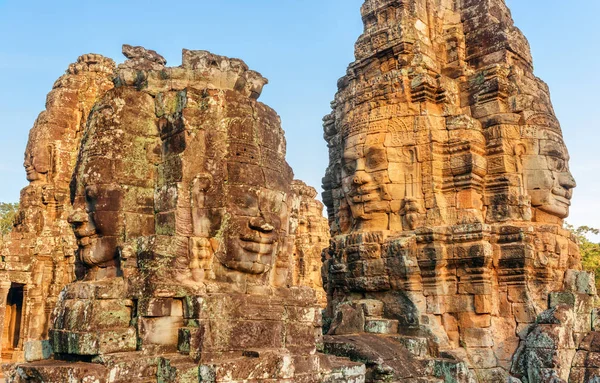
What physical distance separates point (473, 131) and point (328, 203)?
10.7ft

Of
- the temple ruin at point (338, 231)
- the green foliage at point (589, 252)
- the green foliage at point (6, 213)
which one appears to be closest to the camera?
the temple ruin at point (338, 231)

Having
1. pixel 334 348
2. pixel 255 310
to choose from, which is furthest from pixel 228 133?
pixel 334 348

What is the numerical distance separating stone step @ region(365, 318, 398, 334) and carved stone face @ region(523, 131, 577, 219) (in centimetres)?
328

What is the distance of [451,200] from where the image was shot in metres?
10.2

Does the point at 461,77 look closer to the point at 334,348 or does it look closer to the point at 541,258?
the point at 541,258

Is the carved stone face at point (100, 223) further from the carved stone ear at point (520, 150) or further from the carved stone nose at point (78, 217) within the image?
the carved stone ear at point (520, 150)

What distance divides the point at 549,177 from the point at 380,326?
12.8 feet

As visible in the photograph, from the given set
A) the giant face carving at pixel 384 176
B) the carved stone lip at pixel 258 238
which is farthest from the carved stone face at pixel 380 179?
the carved stone lip at pixel 258 238

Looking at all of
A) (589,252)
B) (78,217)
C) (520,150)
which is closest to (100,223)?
(78,217)

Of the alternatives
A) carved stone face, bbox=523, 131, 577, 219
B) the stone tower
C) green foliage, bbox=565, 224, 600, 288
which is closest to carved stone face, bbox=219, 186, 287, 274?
the stone tower

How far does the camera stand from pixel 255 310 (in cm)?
584

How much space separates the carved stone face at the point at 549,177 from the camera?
33.1 ft

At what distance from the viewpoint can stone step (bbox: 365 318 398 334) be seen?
936 centimetres

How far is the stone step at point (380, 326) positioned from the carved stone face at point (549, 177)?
3278mm
